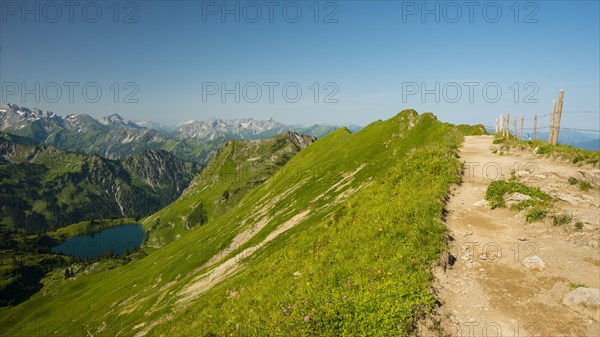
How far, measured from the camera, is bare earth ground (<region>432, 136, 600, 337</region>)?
1135 centimetres

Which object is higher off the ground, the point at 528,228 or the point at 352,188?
the point at 528,228

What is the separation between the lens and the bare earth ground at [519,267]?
1135 cm

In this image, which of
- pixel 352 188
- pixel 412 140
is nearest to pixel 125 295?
pixel 352 188

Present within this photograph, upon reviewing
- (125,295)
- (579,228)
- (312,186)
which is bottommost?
(125,295)

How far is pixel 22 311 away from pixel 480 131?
224m

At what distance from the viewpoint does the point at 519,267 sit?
14086 millimetres

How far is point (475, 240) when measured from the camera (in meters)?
16.2

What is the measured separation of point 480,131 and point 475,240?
54.9 metres

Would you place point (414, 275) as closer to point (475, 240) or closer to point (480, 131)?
point (475, 240)

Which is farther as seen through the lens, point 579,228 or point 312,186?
point 312,186

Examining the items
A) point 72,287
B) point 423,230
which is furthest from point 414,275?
point 72,287

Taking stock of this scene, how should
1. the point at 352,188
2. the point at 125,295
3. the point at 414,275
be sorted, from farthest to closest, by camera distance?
1. the point at 125,295
2. the point at 352,188
3. the point at 414,275

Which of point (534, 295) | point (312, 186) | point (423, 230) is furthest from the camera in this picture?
point (312, 186)

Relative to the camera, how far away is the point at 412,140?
71.5m
